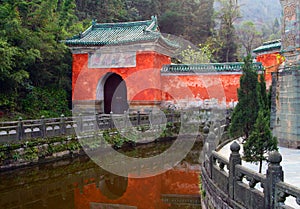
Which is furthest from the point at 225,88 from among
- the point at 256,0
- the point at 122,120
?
the point at 256,0

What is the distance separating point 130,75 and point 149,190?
1039cm

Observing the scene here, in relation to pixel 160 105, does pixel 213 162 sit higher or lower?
lower

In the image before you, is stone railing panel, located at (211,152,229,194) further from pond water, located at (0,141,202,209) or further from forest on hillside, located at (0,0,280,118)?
forest on hillside, located at (0,0,280,118)

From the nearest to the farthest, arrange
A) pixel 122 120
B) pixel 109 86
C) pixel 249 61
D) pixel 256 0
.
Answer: pixel 249 61
pixel 122 120
pixel 109 86
pixel 256 0

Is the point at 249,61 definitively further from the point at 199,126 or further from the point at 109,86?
the point at 109,86

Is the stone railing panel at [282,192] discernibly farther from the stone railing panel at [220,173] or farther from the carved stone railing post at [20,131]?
the carved stone railing post at [20,131]

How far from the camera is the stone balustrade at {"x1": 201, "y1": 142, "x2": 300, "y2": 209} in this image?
437cm

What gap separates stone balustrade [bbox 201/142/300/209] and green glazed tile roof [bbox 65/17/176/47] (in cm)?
1196

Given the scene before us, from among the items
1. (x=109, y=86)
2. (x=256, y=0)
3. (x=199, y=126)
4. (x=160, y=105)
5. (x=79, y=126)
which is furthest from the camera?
(x=256, y=0)

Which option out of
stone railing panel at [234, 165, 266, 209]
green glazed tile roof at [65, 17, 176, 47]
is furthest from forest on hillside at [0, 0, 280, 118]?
stone railing panel at [234, 165, 266, 209]

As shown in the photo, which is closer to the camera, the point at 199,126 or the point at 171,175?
the point at 171,175

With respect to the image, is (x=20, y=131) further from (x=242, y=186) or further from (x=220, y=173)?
(x=242, y=186)

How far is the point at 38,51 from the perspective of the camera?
16.3 m

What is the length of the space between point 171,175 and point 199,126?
7347 mm
